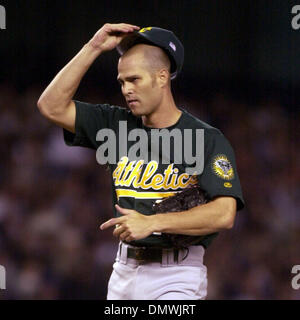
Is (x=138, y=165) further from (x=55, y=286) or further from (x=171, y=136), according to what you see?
(x=55, y=286)

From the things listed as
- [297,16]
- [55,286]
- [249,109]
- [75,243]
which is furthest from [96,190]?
[297,16]

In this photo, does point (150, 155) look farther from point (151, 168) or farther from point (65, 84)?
point (65, 84)

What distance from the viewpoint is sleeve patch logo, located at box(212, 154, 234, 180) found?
2652 mm

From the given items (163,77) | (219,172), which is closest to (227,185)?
(219,172)

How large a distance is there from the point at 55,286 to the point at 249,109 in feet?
8.19

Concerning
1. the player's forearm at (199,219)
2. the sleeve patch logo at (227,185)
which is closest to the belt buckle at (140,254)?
the player's forearm at (199,219)

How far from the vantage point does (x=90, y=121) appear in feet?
9.25

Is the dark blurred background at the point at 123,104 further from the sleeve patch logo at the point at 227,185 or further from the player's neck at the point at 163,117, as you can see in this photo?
the sleeve patch logo at the point at 227,185

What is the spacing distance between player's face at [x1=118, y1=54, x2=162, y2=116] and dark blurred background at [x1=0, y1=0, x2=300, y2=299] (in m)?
2.47

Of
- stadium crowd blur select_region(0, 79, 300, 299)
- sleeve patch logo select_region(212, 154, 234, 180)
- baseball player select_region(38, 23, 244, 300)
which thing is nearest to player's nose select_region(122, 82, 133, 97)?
baseball player select_region(38, 23, 244, 300)

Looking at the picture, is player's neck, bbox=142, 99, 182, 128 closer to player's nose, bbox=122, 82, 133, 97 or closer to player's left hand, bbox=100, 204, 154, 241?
player's nose, bbox=122, 82, 133, 97

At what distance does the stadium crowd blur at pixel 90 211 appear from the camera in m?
4.89

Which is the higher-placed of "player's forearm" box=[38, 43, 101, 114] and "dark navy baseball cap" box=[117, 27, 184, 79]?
"dark navy baseball cap" box=[117, 27, 184, 79]

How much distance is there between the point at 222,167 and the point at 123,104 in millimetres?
3011
